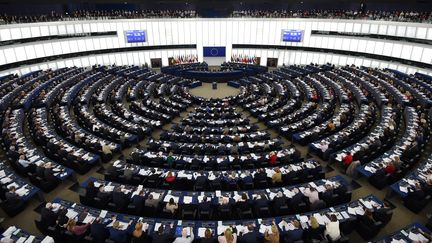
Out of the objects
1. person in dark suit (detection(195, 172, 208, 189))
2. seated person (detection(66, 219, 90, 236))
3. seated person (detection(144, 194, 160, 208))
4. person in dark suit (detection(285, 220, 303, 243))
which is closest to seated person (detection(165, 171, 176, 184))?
person in dark suit (detection(195, 172, 208, 189))

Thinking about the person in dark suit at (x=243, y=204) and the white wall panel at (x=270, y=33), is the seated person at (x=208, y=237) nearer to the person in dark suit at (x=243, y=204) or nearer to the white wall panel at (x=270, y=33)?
the person in dark suit at (x=243, y=204)

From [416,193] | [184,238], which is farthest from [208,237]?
[416,193]

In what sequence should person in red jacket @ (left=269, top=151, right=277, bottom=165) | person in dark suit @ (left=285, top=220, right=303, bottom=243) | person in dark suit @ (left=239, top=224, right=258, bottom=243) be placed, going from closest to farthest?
person in dark suit @ (left=239, top=224, right=258, bottom=243)
person in dark suit @ (left=285, top=220, right=303, bottom=243)
person in red jacket @ (left=269, top=151, right=277, bottom=165)

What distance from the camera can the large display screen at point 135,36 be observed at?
48.0 metres

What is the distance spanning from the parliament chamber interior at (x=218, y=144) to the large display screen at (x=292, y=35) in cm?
363

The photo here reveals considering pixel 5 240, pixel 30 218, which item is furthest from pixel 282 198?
Answer: pixel 30 218

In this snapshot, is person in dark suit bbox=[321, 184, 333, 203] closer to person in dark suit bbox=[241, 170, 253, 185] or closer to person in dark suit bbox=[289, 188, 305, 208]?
person in dark suit bbox=[289, 188, 305, 208]

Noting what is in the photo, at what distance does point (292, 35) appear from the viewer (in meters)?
48.3

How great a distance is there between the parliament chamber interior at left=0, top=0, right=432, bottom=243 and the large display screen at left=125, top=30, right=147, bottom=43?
4.58m

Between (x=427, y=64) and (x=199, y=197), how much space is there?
38702mm

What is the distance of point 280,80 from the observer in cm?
3762

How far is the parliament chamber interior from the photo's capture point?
11.9 m

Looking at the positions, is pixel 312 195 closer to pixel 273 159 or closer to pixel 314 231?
pixel 314 231

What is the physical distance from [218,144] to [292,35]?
36123 mm
